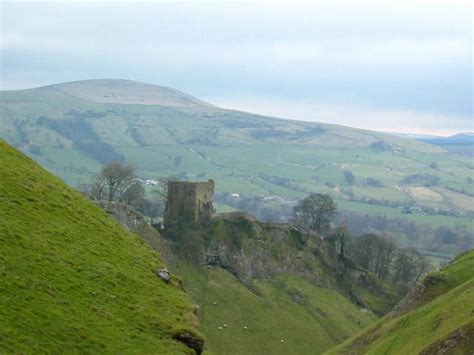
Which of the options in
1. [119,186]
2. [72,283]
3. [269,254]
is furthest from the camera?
[119,186]

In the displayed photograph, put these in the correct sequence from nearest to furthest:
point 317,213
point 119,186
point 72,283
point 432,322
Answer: point 72,283 → point 432,322 → point 119,186 → point 317,213

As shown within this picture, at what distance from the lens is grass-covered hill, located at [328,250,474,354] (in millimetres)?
55484

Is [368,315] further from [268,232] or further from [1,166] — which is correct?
[1,166]

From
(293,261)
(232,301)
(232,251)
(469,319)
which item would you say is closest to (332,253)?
(293,261)

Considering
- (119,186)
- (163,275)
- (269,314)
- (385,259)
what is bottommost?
(269,314)

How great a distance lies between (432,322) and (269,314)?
85.2ft

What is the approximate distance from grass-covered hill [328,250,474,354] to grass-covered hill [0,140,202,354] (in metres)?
27.4

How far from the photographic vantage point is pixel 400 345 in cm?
6550

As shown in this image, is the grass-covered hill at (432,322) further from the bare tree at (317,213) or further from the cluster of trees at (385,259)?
the bare tree at (317,213)

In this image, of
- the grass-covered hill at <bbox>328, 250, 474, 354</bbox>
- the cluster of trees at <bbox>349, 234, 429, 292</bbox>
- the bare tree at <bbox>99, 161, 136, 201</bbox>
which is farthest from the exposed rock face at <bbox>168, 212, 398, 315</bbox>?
the grass-covered hill at <bbox>328, 250, 474, 354</bbox>

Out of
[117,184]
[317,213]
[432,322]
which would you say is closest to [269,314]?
[432,322]

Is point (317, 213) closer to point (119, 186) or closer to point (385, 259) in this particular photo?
point (385, 259)

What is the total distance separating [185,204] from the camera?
95500 mm

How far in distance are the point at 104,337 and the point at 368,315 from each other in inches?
2964
